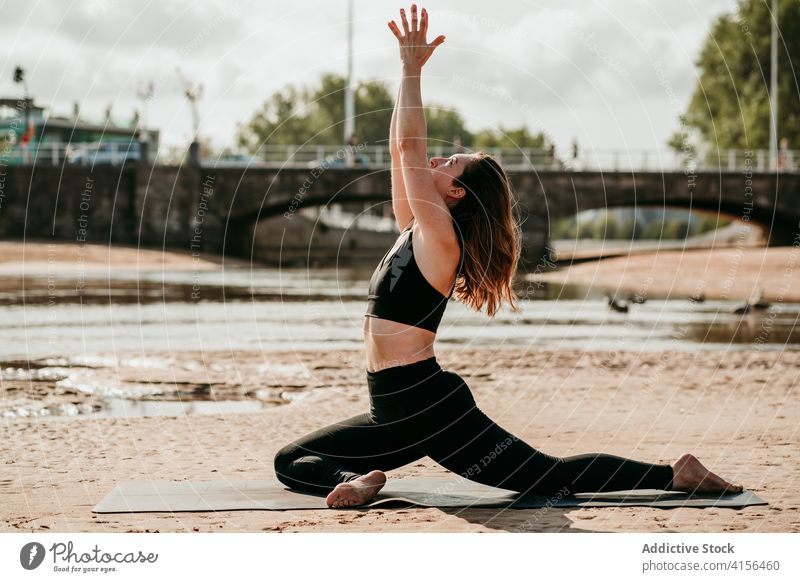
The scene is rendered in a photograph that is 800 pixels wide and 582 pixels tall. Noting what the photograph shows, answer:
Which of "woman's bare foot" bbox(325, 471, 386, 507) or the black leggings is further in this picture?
"woman's bare foot" bbox(325, 471, 386, 507)

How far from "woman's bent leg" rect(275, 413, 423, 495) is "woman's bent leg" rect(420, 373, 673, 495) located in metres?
0.25

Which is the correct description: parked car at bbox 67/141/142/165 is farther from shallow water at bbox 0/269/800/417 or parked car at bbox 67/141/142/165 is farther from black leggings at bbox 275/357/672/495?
black leggings at bbox 275/357/672/495

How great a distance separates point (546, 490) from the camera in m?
5.75

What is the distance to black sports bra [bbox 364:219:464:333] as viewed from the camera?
5359 millimetres

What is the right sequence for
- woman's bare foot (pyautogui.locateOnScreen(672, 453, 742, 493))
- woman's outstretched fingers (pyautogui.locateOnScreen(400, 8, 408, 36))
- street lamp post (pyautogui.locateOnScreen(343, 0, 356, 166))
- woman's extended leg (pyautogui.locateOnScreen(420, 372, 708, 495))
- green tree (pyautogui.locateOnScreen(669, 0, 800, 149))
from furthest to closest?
green tree (pyautogui.locateOnScreen(669, 0, 800, 149)), street lamp post (pyautogui.locateOnScreen(343, 0, 356, 166)), woman's bare foot (pyautogui.locateOnScreen(672, 453, 742, 493)), woman's extended leg (pyautogui.locateOnScreen(420, 372, 708, 495)), woman's outstretched fingers (pyautogui.locateOnScreen(400, 8, 408, 36))

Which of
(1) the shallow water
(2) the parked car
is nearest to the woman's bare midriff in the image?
(1) the shallow water

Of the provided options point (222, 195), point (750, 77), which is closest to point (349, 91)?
point (222, 195)

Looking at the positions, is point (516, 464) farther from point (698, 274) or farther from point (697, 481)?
point (698, 274)

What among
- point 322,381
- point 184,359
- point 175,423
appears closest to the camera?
point 175,423

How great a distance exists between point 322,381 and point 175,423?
3.31 metres

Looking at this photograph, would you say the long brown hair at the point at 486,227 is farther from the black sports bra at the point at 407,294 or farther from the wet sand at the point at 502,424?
the wet sand at the point at 502,424

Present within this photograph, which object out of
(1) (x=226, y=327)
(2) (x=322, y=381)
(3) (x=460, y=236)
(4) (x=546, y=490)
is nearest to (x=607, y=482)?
(4) (x=546, y=490)

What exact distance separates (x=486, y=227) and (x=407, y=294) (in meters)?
0.52
